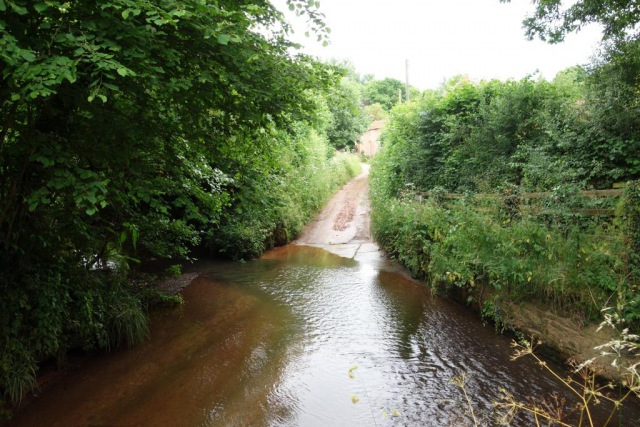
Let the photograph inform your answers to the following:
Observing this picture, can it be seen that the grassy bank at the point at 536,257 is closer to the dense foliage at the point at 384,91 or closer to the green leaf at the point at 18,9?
the green leaf at the point at 18,9

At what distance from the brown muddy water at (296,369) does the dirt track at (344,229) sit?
5.43m

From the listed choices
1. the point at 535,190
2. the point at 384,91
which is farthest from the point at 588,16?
the point at 384,91

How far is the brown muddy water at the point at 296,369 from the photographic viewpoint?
4.41m

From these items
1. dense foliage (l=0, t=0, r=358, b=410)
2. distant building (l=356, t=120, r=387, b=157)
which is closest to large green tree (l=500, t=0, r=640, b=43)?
dense foliage (l=0, t=0, r=358, b=410)

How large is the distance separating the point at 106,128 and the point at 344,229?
530 inches

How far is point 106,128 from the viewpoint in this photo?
394cm

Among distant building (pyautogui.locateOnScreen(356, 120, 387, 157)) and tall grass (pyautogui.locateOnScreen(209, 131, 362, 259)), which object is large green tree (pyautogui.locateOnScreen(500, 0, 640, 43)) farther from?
distant building (pyautogui.locateOnScreen(356, 120, 387, 157))

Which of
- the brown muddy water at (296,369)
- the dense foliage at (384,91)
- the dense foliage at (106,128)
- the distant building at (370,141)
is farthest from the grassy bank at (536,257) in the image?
the dense foliage at (384,91)

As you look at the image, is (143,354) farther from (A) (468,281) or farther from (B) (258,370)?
(A) (468,281)

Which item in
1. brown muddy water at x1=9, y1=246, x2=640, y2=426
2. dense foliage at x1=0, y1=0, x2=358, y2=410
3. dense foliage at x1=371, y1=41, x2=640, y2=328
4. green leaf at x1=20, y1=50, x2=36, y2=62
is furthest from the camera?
dense foliage at x1=371, y1=41, x2=640, y2=328

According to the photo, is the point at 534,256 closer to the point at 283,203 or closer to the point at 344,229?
the point at 283,203

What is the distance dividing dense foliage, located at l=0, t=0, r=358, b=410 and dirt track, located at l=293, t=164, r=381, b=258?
8313 millimetres

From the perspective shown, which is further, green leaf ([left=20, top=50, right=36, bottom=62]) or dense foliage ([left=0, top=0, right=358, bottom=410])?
dense foliage ([left=0, top=0, right=358, bottom=410])

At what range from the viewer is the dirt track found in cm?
1409
